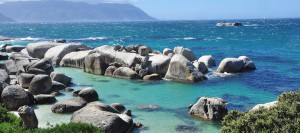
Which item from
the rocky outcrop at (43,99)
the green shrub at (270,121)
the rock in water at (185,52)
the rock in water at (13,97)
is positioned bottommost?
the rocky outcrop at (43,99)

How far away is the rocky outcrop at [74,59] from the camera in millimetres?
40688

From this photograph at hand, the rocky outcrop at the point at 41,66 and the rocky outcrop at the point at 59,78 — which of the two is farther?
the rocky outcrop at the point at 41,66

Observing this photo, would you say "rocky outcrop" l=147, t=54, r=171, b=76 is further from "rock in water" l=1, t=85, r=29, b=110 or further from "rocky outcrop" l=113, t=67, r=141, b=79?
"rock in water" l=1, t=85, r=29, b=110

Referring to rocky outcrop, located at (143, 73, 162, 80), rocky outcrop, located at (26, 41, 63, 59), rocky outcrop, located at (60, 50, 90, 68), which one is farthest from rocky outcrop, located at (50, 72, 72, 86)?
rocky outcrop, located at (26, 41, 63, 59)

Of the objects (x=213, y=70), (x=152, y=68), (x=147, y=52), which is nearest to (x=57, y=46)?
(x=147, y=52)

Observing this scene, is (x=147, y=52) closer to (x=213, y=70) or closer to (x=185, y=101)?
(x=213, y=70)

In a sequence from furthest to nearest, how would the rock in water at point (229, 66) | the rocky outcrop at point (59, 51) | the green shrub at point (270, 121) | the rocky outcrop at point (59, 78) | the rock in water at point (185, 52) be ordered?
the rocky outcrop at point (59, 51)
the rock in water at point (185, 52)
the rock in water at point (229, 66)
the rocky outcrop at point (59, 78)
the green shrub at point (270, 121)

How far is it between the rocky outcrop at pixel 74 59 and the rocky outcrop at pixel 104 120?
2027 centimetres

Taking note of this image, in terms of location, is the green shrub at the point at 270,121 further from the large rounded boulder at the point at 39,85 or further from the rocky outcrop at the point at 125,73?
the rocky outcrop at the point at 125,73

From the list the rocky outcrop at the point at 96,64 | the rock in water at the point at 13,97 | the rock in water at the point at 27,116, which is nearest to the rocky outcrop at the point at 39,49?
the rocky outcrop at the point at 96,64

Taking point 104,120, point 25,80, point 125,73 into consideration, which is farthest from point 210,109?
point 25,80

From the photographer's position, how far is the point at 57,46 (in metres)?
45.3

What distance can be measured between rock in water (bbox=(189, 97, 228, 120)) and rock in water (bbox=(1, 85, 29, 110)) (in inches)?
416

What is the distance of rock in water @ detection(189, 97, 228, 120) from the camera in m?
22.4
